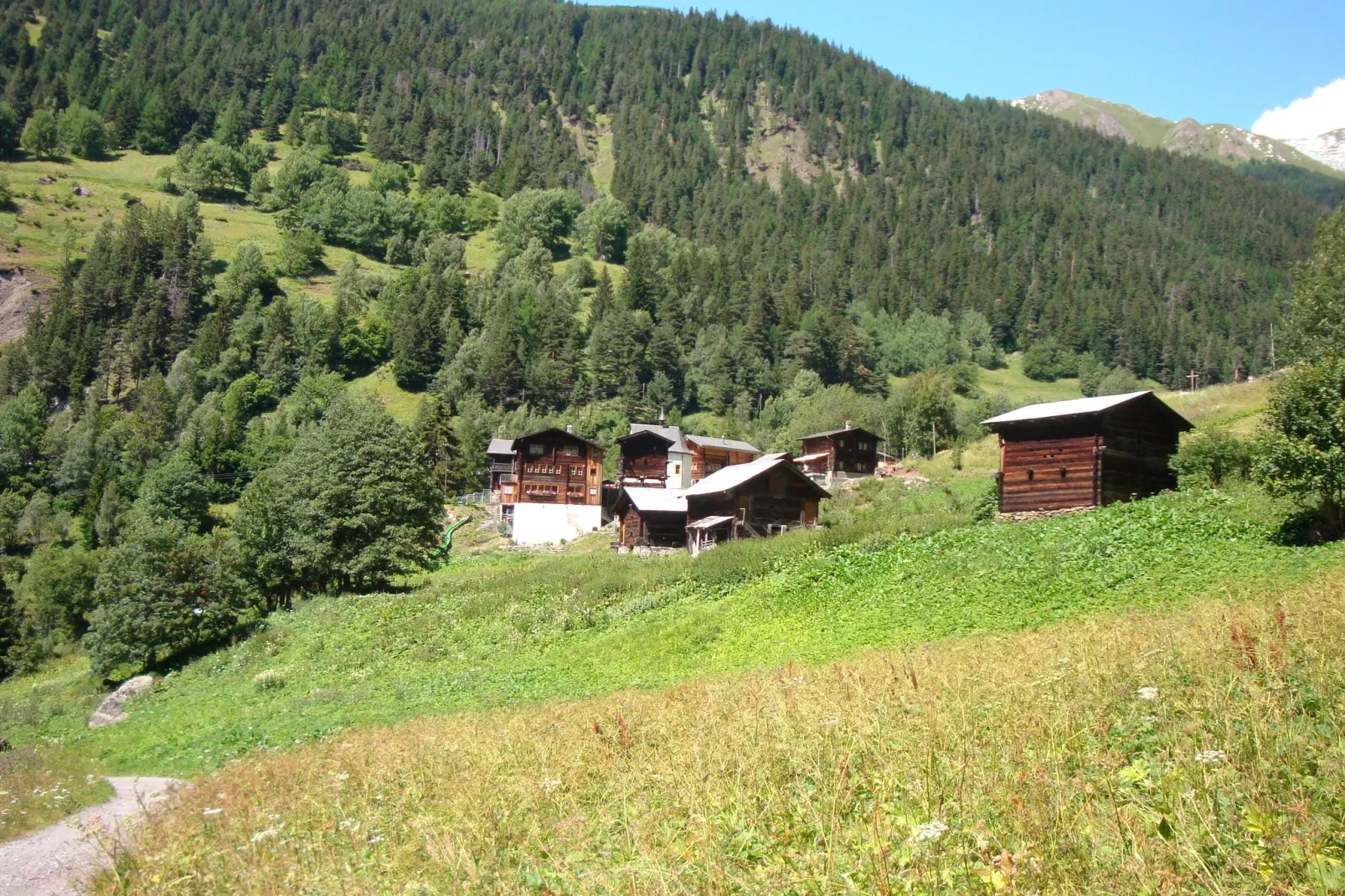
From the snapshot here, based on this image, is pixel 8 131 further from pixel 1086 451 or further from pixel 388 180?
pixel 1086 451

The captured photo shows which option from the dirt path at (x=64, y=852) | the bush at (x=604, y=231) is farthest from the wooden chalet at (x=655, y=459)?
the bush at (x=604, y=231)

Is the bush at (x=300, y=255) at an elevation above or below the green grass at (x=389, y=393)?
above

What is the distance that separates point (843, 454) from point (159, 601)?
58.9m

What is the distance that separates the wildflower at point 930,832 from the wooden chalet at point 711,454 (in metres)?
79.9

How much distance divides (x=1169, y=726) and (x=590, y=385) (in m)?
115

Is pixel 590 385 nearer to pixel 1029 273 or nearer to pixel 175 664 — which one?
pixel 175 664

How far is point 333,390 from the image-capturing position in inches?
4611

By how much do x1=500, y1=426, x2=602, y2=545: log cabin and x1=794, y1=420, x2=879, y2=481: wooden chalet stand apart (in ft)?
65.0

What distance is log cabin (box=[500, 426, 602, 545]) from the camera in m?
80.4

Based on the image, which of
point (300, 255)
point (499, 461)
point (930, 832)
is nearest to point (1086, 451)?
point (930, 832)

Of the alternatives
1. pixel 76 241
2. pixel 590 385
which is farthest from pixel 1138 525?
pixel 76 241

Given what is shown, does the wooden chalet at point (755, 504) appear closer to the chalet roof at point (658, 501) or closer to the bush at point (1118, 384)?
the chalet roof at point (658, 501)

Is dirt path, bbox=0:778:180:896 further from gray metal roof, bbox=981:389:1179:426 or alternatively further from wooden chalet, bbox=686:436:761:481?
wooden chalet, bbox=686:436:761:481

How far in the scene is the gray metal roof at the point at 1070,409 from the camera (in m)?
37.4
